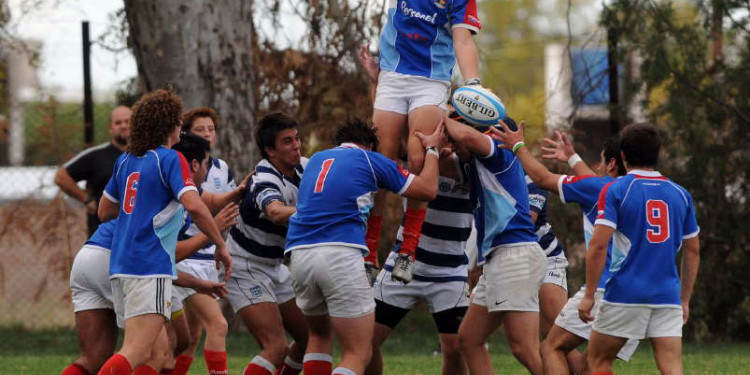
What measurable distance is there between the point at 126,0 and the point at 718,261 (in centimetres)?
692

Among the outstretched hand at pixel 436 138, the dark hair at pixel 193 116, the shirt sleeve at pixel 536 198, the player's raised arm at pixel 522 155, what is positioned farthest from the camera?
the dark hair at pixel 193 116

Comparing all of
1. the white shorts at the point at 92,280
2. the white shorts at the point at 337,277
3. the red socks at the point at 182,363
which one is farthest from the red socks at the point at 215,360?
A: the white shorts at the point at 337,277

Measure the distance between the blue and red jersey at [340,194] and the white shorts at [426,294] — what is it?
3.06ft

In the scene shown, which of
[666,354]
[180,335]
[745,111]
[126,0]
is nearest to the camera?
[666,354]

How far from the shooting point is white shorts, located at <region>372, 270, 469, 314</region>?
7668 mm

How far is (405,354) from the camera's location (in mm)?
12242

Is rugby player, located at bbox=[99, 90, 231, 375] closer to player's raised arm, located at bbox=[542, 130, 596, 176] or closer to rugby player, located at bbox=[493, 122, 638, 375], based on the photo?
rugby player, located at bbox=[493, 122, 638, 375]

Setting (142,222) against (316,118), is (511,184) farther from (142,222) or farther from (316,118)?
(316,118)

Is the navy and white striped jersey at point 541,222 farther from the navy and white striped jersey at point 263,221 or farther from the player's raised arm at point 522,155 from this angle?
the navy and white striped jersey at point 263,221

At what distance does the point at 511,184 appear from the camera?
23.6 ft

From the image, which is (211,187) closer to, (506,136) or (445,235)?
(445,235)

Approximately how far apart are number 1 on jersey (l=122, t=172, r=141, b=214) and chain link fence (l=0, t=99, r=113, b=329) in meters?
6.13

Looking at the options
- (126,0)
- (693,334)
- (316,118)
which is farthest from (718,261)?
(126,0)

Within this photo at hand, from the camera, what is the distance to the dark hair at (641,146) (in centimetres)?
650
